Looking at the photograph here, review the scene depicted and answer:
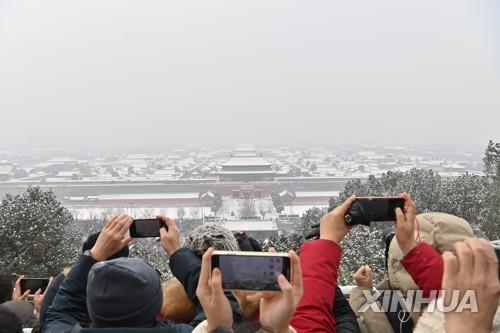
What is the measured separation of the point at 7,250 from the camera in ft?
27.8

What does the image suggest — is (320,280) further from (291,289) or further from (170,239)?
(170,239)

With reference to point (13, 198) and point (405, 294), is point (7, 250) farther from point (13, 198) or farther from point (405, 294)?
point (405, 294)

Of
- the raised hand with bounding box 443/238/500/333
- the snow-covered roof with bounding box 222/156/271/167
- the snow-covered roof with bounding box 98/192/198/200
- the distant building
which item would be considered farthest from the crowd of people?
the snow-covered roof with bounding box 222/156/271/167

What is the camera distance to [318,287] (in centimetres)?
109

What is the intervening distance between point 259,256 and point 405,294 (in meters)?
0.49

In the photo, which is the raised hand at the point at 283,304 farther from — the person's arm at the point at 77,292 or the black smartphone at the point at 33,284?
the black smartphone at the point at 33,284

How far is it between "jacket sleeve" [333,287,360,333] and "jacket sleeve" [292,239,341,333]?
0.12 ft

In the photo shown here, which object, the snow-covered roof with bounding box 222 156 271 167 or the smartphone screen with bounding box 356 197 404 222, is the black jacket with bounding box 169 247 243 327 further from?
the snow-covered roof with bounding box 222 156 271 167

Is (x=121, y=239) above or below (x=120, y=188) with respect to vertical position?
above

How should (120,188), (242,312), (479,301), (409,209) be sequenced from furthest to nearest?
(120,188) → (409,209) → (242,312) → (479,301)

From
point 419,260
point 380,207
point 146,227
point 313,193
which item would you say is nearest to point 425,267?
point 419,260

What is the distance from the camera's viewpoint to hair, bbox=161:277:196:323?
1.21 m

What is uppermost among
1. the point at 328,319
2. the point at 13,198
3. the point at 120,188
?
the point at 328,319

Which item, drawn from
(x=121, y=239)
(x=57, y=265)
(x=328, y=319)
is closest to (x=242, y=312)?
(x=328, y=319)
